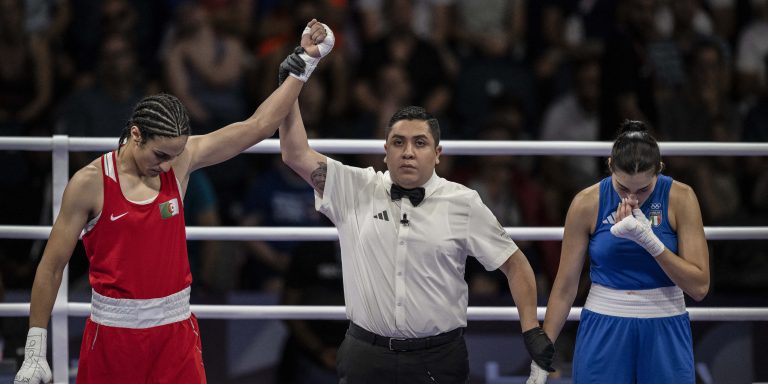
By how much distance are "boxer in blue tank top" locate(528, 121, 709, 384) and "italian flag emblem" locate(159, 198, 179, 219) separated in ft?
4.52

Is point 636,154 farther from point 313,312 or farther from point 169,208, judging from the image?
point 169,208

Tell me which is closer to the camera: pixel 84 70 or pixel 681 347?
pixel 681 347

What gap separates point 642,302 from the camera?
12.3 feet

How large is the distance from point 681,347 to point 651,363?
5.1 inches

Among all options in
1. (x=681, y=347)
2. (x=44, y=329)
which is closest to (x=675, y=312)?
(x=681, y=347)

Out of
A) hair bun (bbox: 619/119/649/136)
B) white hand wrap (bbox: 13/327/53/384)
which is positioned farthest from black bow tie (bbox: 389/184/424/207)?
white hand wrap (bbox: 13/327/53/384)

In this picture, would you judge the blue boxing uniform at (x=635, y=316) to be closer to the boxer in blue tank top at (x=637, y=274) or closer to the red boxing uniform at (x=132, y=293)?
the boxer in blue tank top at (x=637, y=274)

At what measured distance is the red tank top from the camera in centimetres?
353

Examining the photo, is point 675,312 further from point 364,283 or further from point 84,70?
point 84,70

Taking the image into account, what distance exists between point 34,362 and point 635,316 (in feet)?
6.69

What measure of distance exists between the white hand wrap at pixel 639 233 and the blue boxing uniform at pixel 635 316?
0.12 m

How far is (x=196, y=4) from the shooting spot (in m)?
7.21

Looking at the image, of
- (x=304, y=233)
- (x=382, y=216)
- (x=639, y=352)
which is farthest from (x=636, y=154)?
(x=304, y=233)

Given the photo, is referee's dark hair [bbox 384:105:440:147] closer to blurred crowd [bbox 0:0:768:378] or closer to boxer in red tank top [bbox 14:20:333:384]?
boxer in red tank top [bbox 14:20:333:384]
